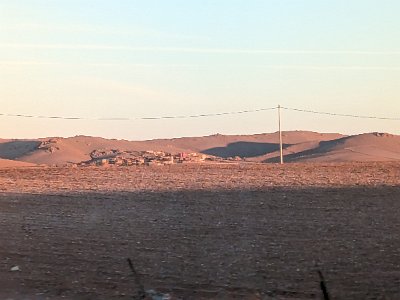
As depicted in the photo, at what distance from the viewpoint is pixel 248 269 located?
14.3 metres

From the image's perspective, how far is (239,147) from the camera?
132 m

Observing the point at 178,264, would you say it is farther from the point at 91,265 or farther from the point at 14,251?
the point at 14,251

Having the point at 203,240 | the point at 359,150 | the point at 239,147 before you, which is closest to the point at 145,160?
the point at 359,150

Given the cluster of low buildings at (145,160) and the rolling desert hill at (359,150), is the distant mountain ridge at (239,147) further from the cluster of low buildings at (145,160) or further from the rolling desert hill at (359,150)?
the cluster of low buildings at (145,160)

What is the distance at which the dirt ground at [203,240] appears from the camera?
13.0 m

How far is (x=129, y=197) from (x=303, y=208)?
7.24 m

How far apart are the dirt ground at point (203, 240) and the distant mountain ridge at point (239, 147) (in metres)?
39.6

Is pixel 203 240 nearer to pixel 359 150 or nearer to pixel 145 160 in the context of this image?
pixel 145 160

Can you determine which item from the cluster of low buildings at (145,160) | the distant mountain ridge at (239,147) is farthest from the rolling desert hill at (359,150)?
the cluster of low buildings at (145,160)

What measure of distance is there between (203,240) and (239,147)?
11461cm

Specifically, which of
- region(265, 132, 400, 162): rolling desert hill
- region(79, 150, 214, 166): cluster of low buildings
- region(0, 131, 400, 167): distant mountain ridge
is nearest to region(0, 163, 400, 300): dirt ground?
region(79, 150, 214, 166): cluster of low buildings

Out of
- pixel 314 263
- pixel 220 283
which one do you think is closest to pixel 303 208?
pixel 314 263

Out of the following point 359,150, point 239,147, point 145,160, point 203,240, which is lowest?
point 203,240

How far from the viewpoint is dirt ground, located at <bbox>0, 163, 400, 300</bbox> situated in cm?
1296
